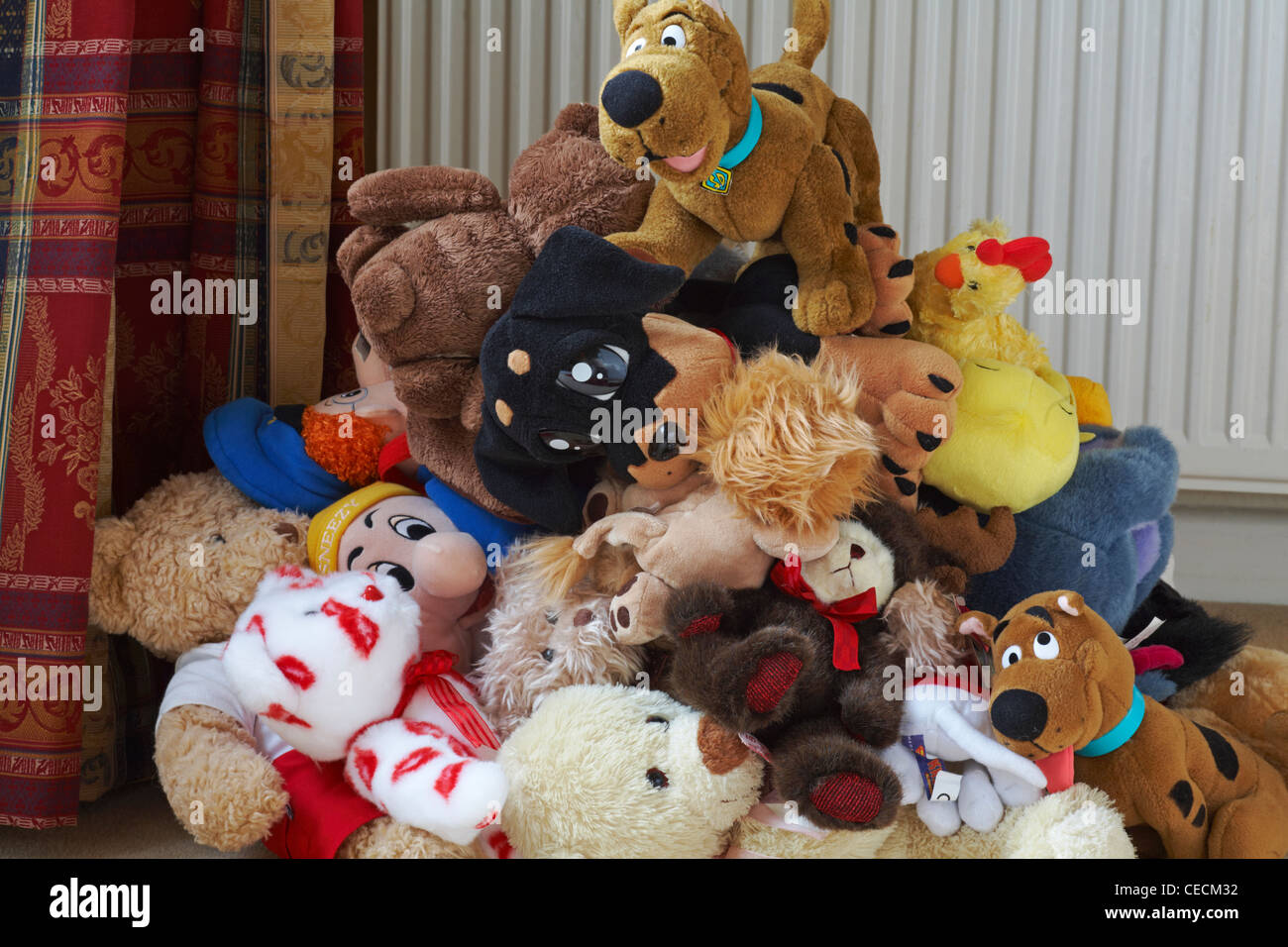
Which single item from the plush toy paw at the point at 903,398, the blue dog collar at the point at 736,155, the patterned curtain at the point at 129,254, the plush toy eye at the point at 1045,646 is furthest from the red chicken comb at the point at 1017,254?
the patterned curtain at the point at 129,254

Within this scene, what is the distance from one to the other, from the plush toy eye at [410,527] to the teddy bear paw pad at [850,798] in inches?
15.2

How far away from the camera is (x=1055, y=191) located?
1537 mm

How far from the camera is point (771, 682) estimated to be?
0.62 metres

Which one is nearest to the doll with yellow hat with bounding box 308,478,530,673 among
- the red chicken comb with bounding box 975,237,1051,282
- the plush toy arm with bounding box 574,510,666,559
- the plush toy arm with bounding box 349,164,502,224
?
the plush toy arm with bounding box 574,510,666,559

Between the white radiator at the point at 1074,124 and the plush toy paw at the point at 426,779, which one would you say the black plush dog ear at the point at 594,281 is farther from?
the white radiator at the point at 1074,124

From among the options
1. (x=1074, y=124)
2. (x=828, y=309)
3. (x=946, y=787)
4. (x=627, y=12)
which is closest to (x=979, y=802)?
(x=946, y=787)

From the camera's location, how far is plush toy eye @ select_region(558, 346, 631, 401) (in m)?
0.72

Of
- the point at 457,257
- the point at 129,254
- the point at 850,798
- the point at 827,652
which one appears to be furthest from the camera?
the point at 129,254

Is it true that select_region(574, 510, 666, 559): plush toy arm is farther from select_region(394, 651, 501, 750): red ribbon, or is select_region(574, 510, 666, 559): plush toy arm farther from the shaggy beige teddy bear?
select_region(394, 651, 501, 750): red ribbon

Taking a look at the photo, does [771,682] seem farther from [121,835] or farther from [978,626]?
[121,835]

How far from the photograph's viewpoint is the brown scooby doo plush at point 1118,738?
0.65 metres

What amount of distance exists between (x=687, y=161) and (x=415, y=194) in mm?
245
